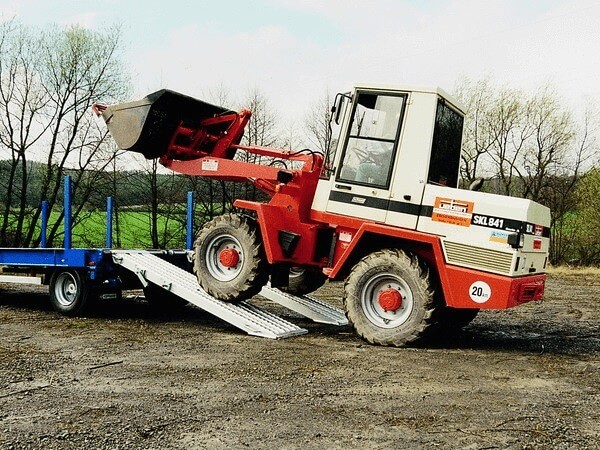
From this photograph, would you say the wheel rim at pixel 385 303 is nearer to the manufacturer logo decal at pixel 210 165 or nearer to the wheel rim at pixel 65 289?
the manufacturer logo decal at pixel 210 165

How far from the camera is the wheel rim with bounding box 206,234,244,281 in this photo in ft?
26.8

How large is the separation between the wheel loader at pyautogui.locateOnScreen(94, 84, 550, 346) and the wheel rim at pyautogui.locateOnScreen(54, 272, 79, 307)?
2341 millimetres

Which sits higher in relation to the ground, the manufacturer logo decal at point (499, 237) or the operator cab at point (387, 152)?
the operator cab at point (387, 152)

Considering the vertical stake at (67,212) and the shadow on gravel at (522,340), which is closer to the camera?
the shadow on gravel at (522,340)

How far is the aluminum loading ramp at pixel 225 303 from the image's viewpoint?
7887mm

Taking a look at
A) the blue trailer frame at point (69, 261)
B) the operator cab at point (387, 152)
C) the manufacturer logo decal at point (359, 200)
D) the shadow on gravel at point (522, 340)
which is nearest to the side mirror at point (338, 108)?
the operator cab at point (387, 152)

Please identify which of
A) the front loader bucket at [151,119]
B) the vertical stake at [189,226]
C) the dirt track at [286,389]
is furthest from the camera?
the vertical stake at [189,226]

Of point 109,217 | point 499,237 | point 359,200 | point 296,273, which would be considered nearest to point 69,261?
point 109,217

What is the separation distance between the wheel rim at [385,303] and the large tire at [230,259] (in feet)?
4.64

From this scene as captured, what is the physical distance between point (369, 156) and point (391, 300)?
5.59ft

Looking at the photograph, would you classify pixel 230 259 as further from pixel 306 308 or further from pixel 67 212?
pixel 67 212

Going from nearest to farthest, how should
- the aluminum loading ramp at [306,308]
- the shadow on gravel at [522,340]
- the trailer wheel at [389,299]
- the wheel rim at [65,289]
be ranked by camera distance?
the trailer wheel at [389,299] → the shadow on gravel at [522,340] → the aluminum loading ramp at [306,308] → the wheel rim at [65,289]

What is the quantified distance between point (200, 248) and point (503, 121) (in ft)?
90.8

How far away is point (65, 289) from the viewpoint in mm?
9648
